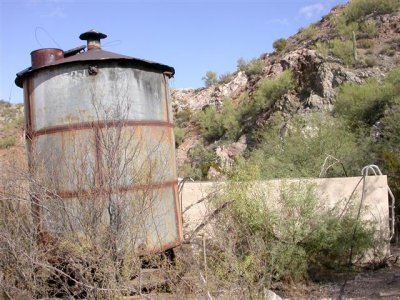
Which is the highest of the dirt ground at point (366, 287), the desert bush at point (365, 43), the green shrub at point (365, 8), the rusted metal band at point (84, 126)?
the green shrub at point (365, 8)

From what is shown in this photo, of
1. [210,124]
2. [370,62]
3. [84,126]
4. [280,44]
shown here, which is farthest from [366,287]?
[280,44]

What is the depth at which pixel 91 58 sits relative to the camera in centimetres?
632

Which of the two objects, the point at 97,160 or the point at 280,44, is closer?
the point at 97,160

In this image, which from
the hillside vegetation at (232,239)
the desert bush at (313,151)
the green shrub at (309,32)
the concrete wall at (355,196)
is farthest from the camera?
the green shrub at (309,32)

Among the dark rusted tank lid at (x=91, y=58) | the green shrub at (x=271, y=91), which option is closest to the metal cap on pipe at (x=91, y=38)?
the dark rusted tank lid at (x=91, y=58)

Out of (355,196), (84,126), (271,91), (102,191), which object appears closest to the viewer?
(102,191)

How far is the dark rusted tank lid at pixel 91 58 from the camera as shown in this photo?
6363 millimetres

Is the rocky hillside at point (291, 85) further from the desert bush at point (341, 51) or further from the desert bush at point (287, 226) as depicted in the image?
the desert bush at point (287, 226)

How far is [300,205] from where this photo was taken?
7.99 metres

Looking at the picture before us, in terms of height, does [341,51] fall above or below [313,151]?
above

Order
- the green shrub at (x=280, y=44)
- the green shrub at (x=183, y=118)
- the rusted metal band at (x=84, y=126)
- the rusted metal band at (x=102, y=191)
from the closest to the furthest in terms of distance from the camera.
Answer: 1. the rusted metal band at (x=102, y=191)
2. the rusted metal band at (x=84, y=126)
3. the green shrub at (x=183, y=118)
4. the green shrub at (x=280, y=44)

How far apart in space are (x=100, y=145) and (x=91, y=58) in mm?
1265

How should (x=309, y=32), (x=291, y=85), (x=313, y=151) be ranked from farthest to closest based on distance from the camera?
1. (x=309, y=32)
2. (x=291, y=85)
3. (x=313, y=151)

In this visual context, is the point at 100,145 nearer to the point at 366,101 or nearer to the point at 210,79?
the point at 366,101
